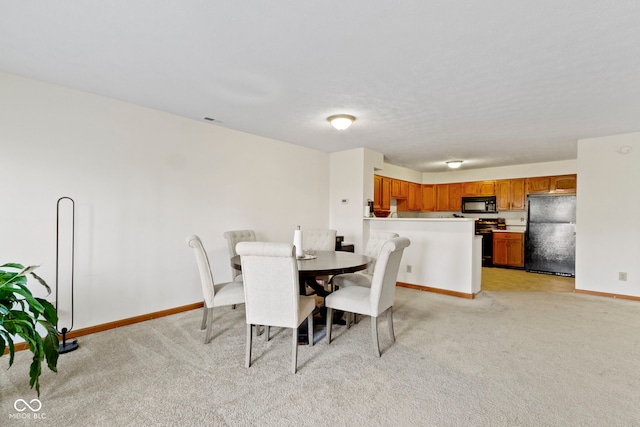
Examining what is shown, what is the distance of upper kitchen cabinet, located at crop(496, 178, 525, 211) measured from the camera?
6656 millimetres

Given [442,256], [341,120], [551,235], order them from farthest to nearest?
[551,235]
[442,256]
[341,120]

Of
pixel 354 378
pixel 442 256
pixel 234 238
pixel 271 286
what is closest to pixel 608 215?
pixel 442 256

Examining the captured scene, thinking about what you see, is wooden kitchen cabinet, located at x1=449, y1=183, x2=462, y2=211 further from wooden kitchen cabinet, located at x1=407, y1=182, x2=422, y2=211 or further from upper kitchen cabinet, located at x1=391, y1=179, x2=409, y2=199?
upper kitchen cabinet, located at x1=391, y1=179, x2=409, y2=199

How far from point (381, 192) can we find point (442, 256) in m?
2.08

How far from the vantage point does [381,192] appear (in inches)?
247

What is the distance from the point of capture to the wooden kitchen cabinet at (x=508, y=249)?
6.57 metres

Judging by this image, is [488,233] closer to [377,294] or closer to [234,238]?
[377,294]

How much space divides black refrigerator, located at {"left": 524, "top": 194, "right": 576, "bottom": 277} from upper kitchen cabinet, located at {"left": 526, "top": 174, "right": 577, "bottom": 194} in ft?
1.54

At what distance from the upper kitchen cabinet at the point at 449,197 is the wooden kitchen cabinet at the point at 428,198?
0.10 m

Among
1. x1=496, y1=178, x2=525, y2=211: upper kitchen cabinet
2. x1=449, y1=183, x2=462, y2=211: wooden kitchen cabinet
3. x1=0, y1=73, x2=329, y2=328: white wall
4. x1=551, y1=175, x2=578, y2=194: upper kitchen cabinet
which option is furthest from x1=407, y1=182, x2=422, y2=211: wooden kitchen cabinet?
x1=0, y1=73, x2=329, y2=328: white wall

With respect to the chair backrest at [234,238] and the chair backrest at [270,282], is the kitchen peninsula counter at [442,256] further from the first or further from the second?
the chair backrest at [270,282]

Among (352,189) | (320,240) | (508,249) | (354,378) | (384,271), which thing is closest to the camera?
(354,378)

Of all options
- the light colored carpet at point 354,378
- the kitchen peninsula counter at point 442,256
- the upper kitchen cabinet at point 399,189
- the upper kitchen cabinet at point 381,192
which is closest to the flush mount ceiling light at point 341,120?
the kitchen peninsula counter at point 442,256

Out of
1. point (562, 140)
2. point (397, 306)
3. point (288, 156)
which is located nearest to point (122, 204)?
point (288, 156)
